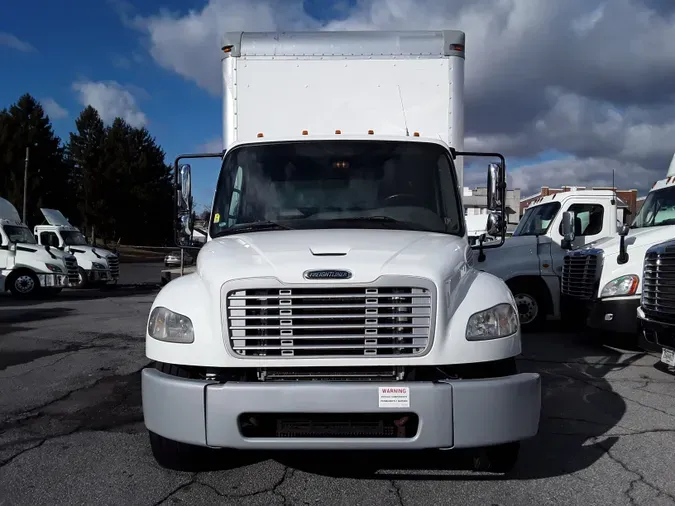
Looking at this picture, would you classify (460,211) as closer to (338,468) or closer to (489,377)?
(489,377)

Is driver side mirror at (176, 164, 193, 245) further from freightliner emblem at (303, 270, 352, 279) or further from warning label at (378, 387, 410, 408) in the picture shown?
warning label at (378, 387, 410, 408)

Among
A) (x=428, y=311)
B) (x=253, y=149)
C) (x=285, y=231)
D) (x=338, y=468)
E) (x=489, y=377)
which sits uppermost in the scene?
(x=253, y=149)

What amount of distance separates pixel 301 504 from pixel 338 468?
0.61 meters

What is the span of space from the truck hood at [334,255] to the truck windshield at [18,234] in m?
15.7

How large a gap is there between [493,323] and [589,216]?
863 cm

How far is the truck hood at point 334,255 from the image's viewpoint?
3.71 m

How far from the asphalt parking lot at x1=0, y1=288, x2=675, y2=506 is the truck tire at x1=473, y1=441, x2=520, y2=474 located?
0.21 feet

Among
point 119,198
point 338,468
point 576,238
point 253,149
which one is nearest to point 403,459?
point 338,468

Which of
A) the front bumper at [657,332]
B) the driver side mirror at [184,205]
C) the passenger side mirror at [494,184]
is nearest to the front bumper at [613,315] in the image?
the front bumper at [657,332]

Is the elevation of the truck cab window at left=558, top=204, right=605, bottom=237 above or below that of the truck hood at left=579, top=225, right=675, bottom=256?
above

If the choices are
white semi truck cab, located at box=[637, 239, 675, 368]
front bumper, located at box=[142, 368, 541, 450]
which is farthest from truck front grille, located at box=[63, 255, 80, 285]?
front bumper, located at box=[142, 368, 541, 450]

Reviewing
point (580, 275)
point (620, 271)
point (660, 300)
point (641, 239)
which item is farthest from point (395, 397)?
point (580, 275)

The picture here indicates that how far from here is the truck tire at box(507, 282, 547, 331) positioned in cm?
1066

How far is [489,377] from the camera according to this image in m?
3.76
